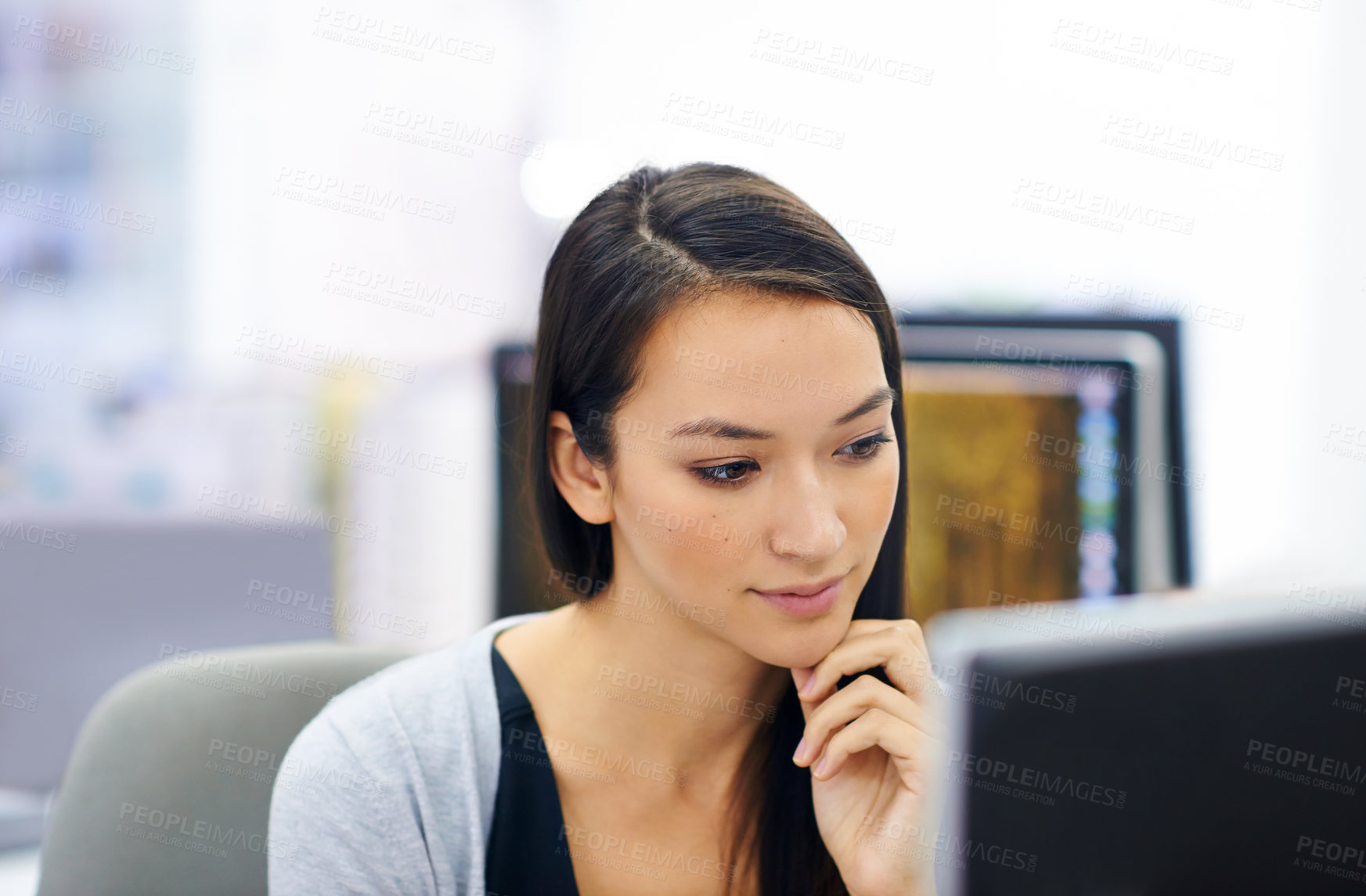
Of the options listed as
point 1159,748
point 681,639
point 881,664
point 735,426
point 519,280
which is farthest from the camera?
point 519,280

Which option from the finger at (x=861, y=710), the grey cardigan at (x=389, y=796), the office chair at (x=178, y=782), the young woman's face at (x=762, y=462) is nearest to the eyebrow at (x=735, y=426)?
the young woman's face at (x=762, y=462)

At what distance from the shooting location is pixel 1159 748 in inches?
16.5

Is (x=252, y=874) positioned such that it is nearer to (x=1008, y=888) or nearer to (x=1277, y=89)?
(x=1008, y=888)

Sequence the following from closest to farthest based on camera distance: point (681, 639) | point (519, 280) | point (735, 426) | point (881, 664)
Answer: point (735, 426) → point (881, 664) → point (681, 639) → point (519, 280)

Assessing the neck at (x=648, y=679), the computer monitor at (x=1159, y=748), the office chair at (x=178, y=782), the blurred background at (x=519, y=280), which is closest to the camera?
the computer monitor at (x=1159, y=748)

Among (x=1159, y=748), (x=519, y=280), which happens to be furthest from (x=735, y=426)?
(x=519, y=280)

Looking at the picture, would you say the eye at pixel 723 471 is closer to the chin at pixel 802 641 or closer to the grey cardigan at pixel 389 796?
Answer: the chin at pixel 802 641

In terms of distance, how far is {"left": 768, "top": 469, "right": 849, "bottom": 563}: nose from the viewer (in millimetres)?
928

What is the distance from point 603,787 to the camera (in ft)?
3.74

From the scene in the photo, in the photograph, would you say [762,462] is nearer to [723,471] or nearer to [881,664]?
[723,471]

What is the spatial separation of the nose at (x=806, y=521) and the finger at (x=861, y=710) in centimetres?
15

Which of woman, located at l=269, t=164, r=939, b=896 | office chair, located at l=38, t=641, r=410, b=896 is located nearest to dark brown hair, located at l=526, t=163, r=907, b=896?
woman, located at l=269, t=164, r=939, b=896

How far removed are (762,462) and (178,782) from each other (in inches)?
27.7

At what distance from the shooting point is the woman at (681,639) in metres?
0.95
